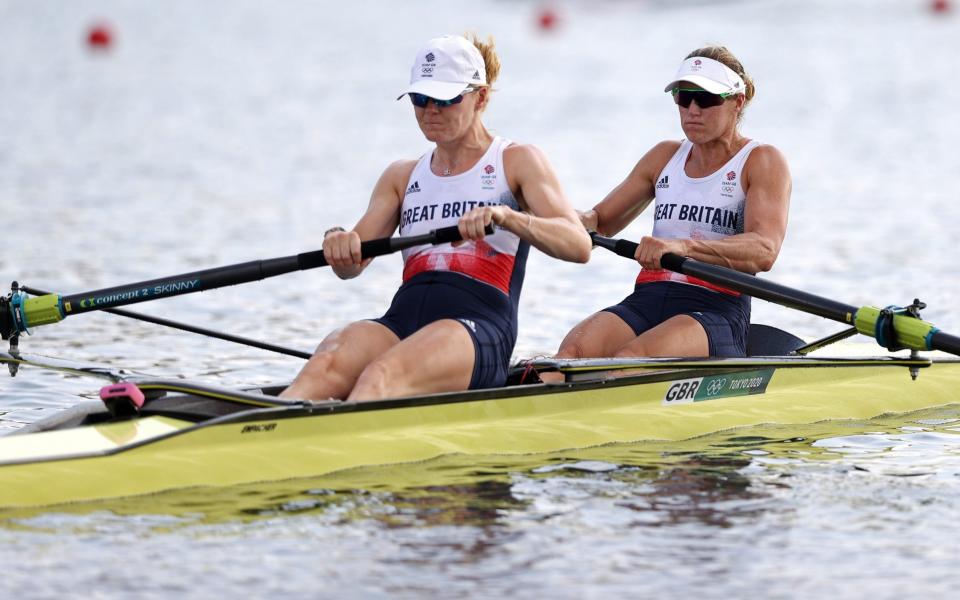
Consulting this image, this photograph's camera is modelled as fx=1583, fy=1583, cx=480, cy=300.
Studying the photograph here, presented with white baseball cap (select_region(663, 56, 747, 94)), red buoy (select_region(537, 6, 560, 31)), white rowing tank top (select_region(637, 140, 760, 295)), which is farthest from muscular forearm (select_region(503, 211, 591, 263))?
red buoy (select_region(537, 6, 560, 31))

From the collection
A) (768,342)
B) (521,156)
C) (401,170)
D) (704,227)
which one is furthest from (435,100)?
(768,342)

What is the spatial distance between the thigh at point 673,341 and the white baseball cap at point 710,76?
3.87ft

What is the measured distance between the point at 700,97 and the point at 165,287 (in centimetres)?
287

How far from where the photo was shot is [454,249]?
24.5 feet

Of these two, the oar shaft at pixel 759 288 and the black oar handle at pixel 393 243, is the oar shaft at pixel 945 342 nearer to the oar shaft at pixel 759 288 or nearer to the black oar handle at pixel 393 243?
the oar shaft at pixel 759 288

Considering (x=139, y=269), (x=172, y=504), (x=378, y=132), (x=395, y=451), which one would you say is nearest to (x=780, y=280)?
(x=139, y=269)

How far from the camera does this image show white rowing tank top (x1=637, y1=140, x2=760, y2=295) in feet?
27.0

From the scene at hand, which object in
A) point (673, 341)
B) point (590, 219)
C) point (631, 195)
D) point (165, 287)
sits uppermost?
point (631, 195)

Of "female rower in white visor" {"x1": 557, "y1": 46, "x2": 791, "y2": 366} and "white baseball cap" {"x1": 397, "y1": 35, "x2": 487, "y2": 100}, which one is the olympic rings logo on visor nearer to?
"female rower in white visor" {"x1": 557, "y1": 46, "x2": 791, "y2": 366}

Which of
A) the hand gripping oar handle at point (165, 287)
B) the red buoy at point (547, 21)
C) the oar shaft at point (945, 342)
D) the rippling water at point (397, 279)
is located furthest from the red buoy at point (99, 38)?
the oar shaft at point (945, 342)

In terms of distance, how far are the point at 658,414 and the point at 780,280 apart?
25.0ft

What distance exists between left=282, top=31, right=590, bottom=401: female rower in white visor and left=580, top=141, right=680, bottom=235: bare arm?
4.25 feet

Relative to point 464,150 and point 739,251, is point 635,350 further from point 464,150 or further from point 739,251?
point 464,150

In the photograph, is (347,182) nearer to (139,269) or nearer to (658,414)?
(139,269)
